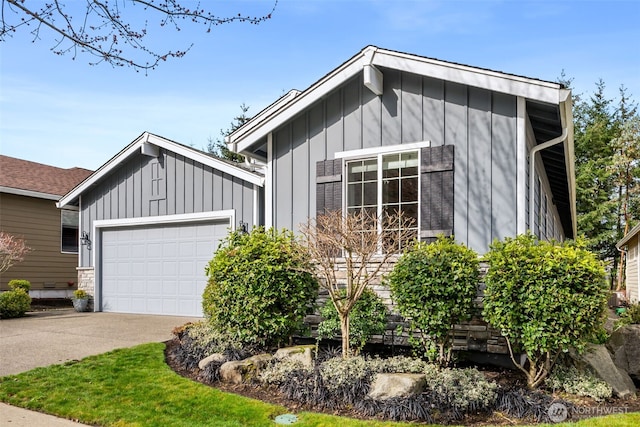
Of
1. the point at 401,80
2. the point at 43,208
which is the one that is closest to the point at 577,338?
the point at 401,80

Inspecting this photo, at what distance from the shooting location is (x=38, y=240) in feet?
49.3

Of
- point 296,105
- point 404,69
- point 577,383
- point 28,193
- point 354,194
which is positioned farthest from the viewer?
point 28,193

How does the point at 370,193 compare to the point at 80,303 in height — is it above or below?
above

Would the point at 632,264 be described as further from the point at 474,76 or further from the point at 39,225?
the point at 39,225

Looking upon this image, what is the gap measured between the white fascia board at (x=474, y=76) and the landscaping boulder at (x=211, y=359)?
4.78 m

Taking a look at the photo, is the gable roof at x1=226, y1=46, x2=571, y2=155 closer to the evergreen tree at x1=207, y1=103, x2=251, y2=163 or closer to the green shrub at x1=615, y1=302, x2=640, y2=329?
the green shrub at x1=615, y1=302, x2=640, y2=329

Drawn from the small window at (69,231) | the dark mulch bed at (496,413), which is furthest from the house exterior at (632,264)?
the small window at (69,231)

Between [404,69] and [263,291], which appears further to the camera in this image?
[404,69]

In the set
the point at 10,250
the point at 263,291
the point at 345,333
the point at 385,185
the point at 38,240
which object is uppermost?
the point at 385,185

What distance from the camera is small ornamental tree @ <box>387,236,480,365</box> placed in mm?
5613

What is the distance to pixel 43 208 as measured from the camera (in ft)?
50.1

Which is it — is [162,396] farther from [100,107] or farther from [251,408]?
[100,107]

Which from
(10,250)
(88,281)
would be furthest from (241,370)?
(10,250)

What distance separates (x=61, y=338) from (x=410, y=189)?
6377 millimetres
